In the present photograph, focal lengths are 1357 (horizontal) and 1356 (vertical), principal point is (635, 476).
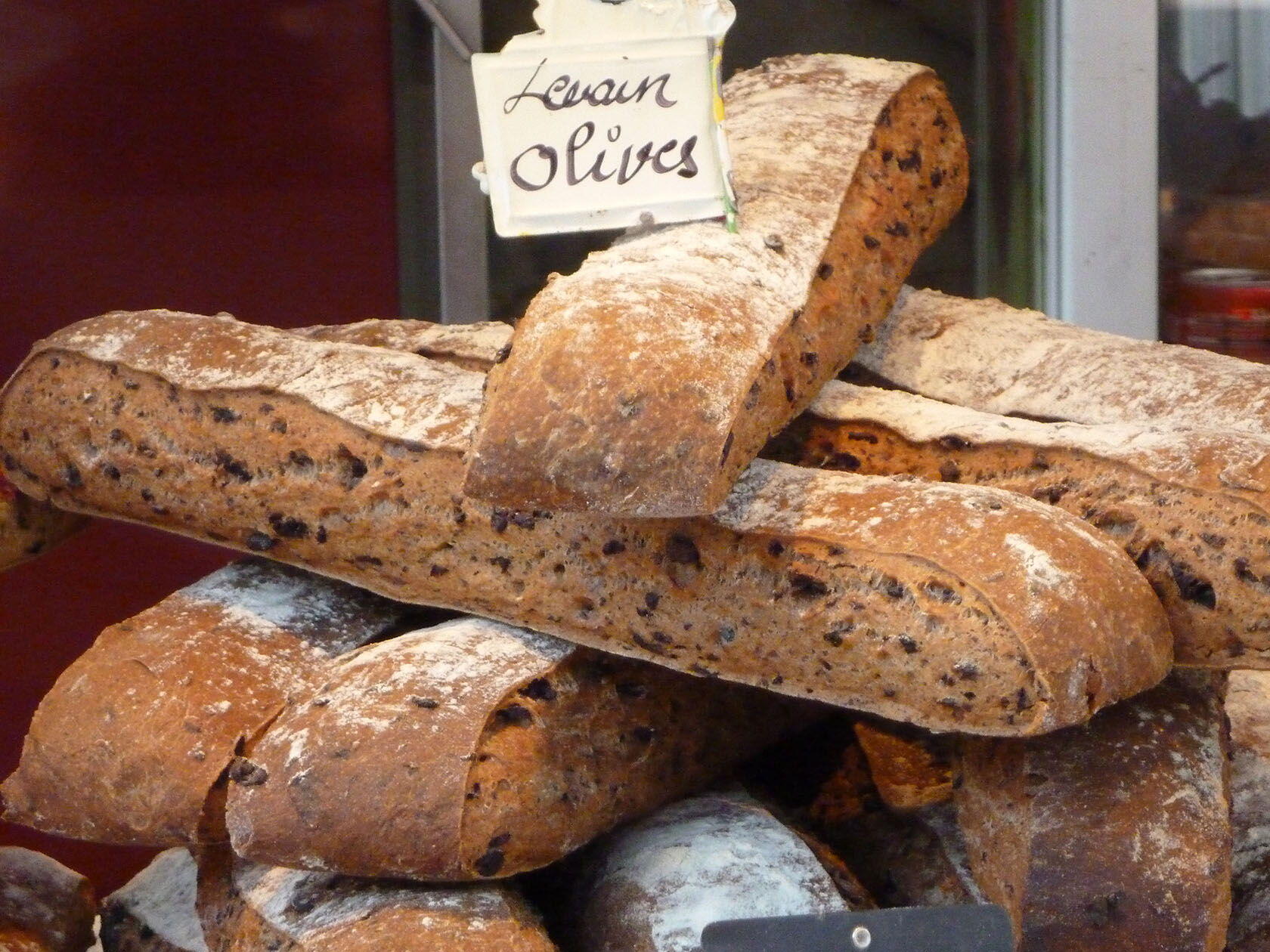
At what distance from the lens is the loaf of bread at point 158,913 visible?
1.48 m

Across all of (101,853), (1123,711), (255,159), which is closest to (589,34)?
(255,159)

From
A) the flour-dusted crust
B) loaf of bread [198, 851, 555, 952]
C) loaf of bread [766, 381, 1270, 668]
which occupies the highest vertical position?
the flour-dusted crust

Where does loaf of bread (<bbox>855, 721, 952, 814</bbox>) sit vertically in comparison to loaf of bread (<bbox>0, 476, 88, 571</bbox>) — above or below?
below

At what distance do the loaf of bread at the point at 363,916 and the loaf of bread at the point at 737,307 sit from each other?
36cm

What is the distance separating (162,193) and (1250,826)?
5.11 feet

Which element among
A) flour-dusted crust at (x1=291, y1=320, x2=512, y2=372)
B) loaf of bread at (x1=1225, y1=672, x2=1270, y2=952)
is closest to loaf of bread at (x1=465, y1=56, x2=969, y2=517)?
flour-dusted crust at (x1=291, y1=320, x2=512, y2=372)

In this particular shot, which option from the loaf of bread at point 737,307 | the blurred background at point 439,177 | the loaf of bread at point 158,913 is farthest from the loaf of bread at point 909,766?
the blurred background at point 439,177

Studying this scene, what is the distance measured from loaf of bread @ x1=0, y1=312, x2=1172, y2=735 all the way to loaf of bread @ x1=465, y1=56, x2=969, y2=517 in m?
0.13

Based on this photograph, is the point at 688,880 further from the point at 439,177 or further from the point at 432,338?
the point at 439,177

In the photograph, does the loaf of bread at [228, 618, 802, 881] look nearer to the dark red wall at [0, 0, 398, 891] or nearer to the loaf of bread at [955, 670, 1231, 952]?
the loaf of bread at [955, 670, 1231, 952]

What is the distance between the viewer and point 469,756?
3.97 feet

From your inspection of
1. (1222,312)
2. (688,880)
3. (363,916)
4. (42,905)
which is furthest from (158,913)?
(1222,312)

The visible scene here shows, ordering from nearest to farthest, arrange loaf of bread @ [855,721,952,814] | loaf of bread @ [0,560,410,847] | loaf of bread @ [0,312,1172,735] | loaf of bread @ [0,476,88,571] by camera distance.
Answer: loaf of bread @ [0,312,1172,735], loaf of bread @ [0,560,410,847], loaf of bread @ [855,721,952,814], loaf of bread @ [0,476,88,571]

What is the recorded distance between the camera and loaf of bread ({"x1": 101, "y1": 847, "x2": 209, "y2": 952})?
1480 millimetres
